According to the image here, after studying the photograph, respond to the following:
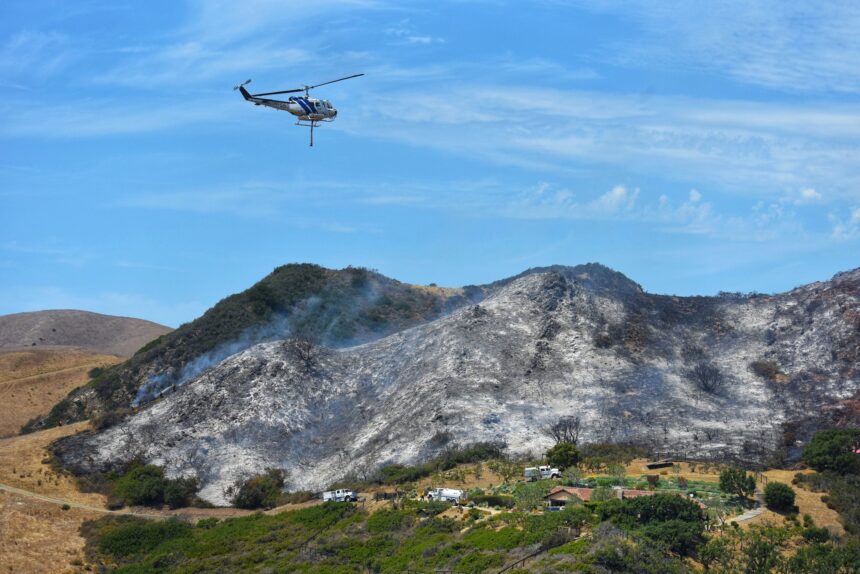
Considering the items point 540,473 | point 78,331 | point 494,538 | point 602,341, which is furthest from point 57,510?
point 78,331

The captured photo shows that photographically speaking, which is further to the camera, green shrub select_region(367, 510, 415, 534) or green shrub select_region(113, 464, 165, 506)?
green shrub select_region(113, 464, 165, 506)

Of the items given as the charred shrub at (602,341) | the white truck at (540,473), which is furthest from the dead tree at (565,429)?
the charred shrub at (602,341)

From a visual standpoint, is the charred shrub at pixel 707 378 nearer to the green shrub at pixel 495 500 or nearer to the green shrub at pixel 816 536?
the green shrub at pixel 816 536

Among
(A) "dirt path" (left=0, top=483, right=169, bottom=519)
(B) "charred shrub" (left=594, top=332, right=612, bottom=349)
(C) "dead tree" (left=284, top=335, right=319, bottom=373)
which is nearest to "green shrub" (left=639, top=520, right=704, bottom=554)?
(A) "dirt path" (left=0, top=483, right=169, bottom=519)

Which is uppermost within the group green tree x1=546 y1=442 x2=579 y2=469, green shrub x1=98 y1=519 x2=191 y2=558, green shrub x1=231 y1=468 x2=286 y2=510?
green tree x1=546 y1=442 x2=579 y2=469

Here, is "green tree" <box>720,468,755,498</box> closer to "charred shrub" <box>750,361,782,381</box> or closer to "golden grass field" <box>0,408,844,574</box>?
"golden grass field" <box>0,408,844,574</box>

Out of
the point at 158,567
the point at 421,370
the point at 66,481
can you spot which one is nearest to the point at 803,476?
the point at 421,370

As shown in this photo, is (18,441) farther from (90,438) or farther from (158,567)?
(158,567)
